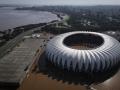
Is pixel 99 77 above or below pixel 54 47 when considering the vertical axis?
below

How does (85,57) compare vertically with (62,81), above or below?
above

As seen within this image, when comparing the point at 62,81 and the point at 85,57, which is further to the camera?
the point at 85,57

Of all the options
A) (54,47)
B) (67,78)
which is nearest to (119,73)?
(67,78)

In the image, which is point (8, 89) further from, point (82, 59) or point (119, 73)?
point (119, 73)

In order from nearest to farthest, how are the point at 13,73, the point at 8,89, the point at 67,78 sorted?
the point at 8,89 < the point at 67,78 < the point at 13,73

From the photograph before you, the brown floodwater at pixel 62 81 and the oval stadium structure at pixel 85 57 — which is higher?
the oval stadium structure at pixel 85 57

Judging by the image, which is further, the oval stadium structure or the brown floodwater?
the oval stadium structure

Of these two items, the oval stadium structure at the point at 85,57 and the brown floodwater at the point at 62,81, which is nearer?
the brown floodwater at the point at 62,81

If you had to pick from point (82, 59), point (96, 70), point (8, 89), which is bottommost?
point (8, 89)

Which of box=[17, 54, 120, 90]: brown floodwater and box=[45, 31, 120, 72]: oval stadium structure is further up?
box=[45, 31, 120, 72]: oval stadium structure

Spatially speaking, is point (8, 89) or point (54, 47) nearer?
point (8, 89)

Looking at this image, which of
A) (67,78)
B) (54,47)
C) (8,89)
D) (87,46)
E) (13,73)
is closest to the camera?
(8,89)
